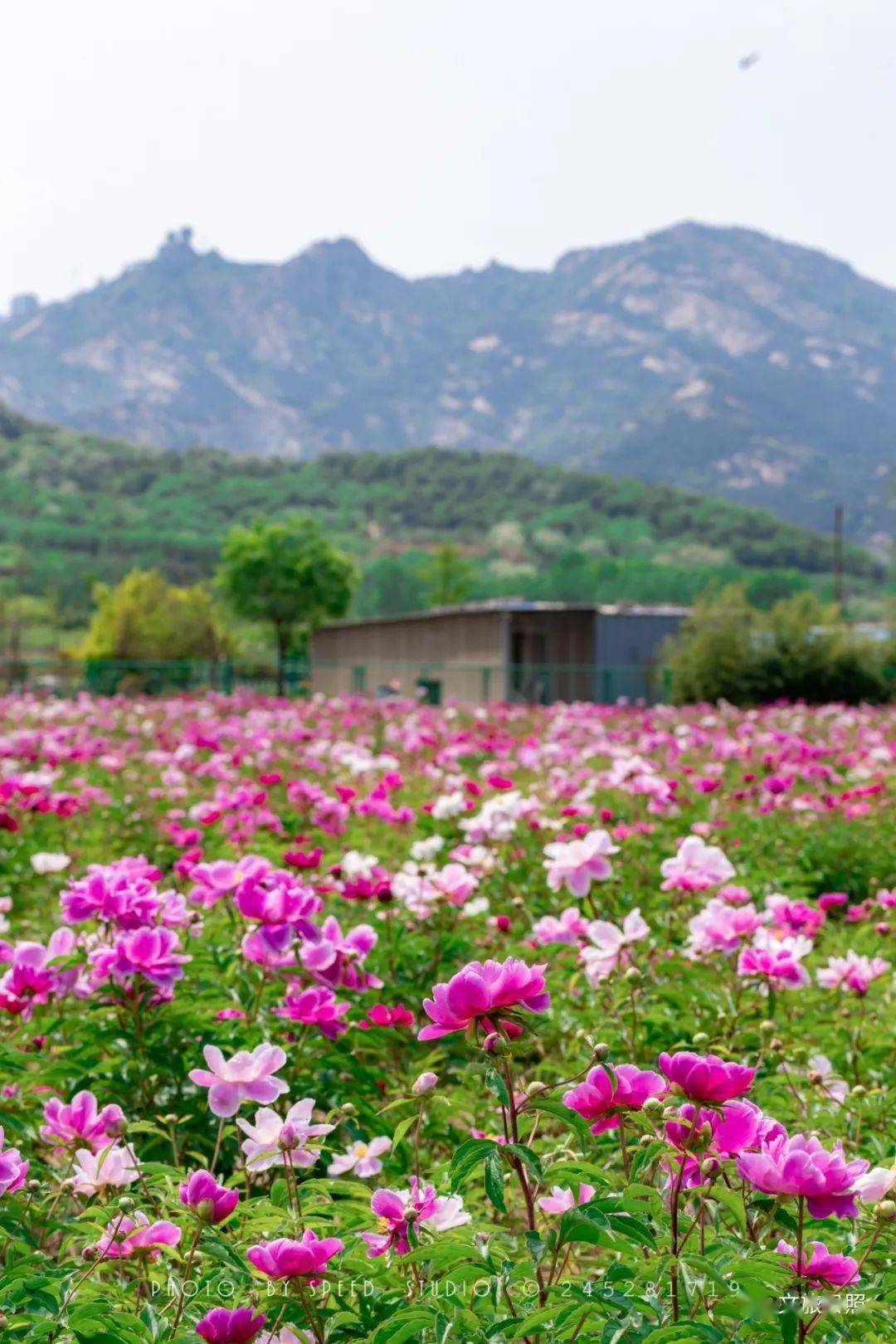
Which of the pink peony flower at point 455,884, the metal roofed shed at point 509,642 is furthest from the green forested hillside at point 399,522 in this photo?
the pink peony flower at point 455,884

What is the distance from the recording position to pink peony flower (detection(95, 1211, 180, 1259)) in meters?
1.46

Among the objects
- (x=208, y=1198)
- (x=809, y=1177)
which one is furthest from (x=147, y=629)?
(x=809, y=1177)

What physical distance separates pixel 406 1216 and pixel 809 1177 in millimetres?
502

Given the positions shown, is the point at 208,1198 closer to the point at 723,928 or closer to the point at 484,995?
the point at 484,995

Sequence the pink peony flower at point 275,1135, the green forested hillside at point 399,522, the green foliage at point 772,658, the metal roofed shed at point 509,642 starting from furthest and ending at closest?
the green forested hillside at point 399,522
the metal roofed shed at point 509,642
the green foliage at point 772,658
the pink peony flower at point 275,1135

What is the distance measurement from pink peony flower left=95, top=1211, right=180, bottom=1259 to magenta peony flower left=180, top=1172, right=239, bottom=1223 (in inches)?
1.8

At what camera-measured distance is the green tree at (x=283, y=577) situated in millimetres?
57812

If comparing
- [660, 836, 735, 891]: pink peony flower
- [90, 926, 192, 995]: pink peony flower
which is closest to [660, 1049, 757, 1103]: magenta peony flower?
[90, 926, 192, 995]: pink peony flower

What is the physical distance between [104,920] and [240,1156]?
1.81 ft

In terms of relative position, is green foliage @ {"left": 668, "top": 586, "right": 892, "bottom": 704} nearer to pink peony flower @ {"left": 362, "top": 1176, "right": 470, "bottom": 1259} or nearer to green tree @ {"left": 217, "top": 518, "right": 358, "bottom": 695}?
pink peony flower @ {"left": 362, "top": 1176, "right": 470, "bottom": 1259}

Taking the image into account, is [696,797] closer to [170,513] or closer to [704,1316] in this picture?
[704,1316]

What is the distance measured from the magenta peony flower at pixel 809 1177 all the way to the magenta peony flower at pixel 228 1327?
1.75 feet

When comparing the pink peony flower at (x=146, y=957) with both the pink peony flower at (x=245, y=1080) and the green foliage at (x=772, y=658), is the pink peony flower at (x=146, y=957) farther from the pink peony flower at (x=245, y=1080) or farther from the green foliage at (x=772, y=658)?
the green foliage at (x=772, y=658)

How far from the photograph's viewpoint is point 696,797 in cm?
611
